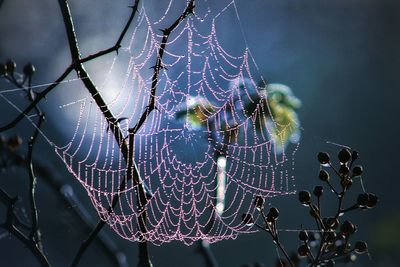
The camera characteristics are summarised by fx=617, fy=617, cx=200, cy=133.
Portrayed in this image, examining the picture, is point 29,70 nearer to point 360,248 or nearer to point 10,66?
point 10,66

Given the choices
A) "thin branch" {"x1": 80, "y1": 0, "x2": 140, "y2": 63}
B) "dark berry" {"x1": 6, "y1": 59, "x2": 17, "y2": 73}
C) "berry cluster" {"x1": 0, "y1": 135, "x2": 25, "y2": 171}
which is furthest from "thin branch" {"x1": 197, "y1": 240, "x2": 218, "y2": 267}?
"dark berry" {"x1": 6, "y1": 59, "x2": 17, "y2": 73}

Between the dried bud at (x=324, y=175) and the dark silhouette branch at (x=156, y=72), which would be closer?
the dark silhouette branch at (x=156, y=72)

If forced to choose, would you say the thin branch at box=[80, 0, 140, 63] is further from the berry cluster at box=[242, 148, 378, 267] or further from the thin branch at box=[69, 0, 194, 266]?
the berry cluster at box=[242, 148, 378, 267]

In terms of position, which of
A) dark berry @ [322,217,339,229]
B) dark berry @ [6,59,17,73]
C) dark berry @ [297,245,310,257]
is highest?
dark berry @ [6,59,17,73]

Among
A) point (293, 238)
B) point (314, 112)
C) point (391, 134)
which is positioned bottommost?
point (293, 238)

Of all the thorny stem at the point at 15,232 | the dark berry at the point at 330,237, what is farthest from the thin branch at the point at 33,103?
the dark berry at the point at 330,237

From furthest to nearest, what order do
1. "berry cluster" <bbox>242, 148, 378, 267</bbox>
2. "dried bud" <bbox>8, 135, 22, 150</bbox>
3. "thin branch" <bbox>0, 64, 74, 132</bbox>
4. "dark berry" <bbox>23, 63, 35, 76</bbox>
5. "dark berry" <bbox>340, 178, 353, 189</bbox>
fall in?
1. "dried bud" <bbox>8, 135, 22, 150</bbox>
2. "dark berry" <bbox>23, 63, 35, 76</bbox>
3. "dark berry" <bbox>340, 178, 353, 189</bbox>
4. "berry cluster" <bbox>242, 148, 378, 267</bbox>
5. "thin branch" <bbox>0, 64, 74, 132</bbox>

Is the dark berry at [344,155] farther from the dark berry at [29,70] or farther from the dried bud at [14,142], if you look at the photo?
the dried bud at [14,142]

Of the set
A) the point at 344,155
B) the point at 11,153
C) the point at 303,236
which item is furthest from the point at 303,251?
the point at 11,153

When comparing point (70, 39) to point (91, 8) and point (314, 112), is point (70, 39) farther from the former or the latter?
point (314, 112)

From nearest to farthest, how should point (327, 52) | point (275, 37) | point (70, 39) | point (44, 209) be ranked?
point (70, 39), point (44, 209), point (275, 37), point (327, 52)

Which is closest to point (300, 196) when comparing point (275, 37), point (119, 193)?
point (119, 193)
